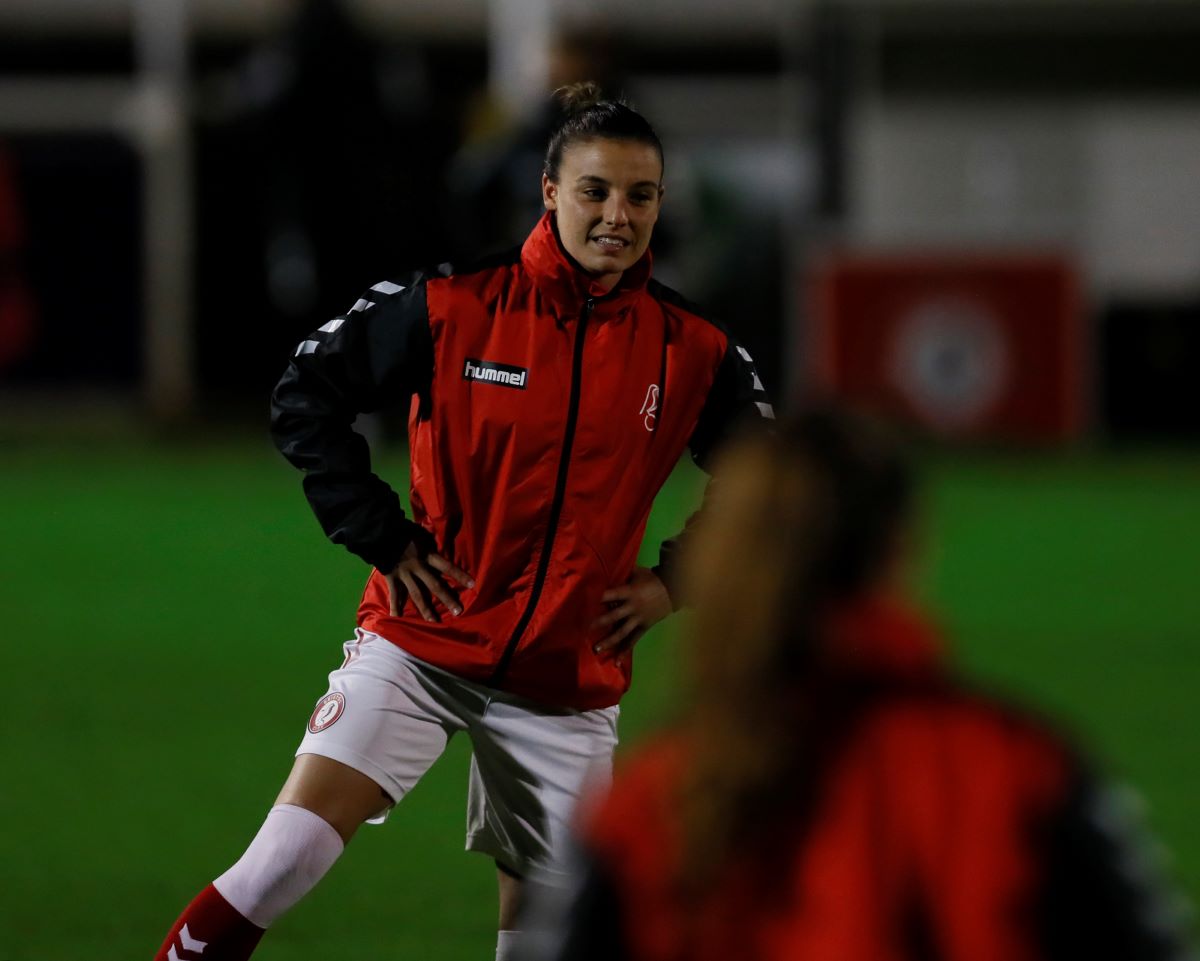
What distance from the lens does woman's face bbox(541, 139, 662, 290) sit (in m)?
4.04

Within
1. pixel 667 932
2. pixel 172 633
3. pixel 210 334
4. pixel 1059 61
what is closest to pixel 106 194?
pixel 210 334

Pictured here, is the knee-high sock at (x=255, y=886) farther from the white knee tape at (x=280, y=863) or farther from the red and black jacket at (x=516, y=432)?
the red and black jacket at (x=516, y=432)

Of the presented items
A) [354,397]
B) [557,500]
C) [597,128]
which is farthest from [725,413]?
[354,397]

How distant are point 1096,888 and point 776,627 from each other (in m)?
0.36

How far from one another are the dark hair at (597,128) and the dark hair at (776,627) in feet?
6.56

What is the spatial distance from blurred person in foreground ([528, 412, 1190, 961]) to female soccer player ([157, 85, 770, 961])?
1844 mm

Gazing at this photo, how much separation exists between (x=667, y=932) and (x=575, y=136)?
2.23 meters

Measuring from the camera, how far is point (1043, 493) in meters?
13.7

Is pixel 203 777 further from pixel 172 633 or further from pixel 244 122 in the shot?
pixel 244 122

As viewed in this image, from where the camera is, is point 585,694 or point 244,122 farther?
point 244,122

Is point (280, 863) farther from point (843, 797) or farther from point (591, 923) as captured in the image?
point (843, 797)

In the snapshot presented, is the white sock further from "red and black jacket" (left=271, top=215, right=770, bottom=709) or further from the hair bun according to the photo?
the hair bun

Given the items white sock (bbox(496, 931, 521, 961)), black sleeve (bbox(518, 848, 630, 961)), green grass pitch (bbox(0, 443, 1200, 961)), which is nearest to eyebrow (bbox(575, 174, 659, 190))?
green grass pitch (bbox(0, 443, 1200, 961))

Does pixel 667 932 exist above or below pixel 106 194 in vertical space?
below
